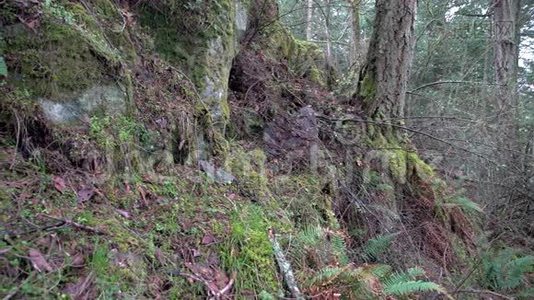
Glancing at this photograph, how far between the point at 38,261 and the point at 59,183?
660 mm

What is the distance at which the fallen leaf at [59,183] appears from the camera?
8.40 ft

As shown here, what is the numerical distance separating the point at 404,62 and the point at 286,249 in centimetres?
394

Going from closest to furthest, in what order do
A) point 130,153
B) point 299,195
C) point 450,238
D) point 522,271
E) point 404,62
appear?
point 130,153 → point 299,195 → point 522,271 → point 450,238 → point 404,62

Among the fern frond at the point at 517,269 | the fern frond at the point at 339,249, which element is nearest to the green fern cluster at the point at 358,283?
the fern frond at the point at 339,249

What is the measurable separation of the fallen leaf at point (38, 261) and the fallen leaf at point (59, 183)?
1.81 feet

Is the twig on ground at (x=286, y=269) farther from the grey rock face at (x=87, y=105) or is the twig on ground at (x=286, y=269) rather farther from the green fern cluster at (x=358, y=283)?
the grey rock face at (x=87, y=105)

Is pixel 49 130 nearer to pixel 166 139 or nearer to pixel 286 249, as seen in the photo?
pixel 166 139

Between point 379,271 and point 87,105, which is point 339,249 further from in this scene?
point 87,105

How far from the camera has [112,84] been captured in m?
3.24

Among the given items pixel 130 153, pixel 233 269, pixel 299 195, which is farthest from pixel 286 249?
pixel 130 153

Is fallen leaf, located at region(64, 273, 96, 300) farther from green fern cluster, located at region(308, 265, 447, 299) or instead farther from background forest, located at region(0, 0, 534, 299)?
green fern cluster, located at region(308, 265, 447, 299)

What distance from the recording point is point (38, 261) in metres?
2.05

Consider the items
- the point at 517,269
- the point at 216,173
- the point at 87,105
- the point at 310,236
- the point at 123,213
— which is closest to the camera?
the point at 123,213

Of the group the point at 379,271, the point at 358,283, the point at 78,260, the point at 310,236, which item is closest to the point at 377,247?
the point at 379,271
